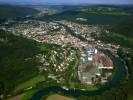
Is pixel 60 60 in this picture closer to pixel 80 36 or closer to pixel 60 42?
pixel 60 42

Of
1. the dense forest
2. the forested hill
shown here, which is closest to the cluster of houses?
the dense forest

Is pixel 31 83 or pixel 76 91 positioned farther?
pixel 31 83

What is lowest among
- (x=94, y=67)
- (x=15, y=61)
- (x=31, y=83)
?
(x=31, y=83)

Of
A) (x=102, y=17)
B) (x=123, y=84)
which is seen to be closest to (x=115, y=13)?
(x=102, y=17)

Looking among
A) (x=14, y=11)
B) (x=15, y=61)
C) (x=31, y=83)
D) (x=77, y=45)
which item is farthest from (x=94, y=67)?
(x=14, y=11)

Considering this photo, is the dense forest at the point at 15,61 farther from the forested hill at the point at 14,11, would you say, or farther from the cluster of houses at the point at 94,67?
the forested hill at the point at 14,11

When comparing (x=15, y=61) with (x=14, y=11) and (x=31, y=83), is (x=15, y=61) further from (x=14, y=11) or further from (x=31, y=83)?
(x=14, y=11)

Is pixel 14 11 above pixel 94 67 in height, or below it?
above

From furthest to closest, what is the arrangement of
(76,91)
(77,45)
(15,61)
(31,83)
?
(77,45) → (15,61) → (31,83) → (76,91)

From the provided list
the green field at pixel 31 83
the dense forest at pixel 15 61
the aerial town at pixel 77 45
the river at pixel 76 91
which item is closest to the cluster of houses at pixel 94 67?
the aerial town at pixel 77 45

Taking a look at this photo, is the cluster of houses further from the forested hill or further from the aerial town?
the forested hill
